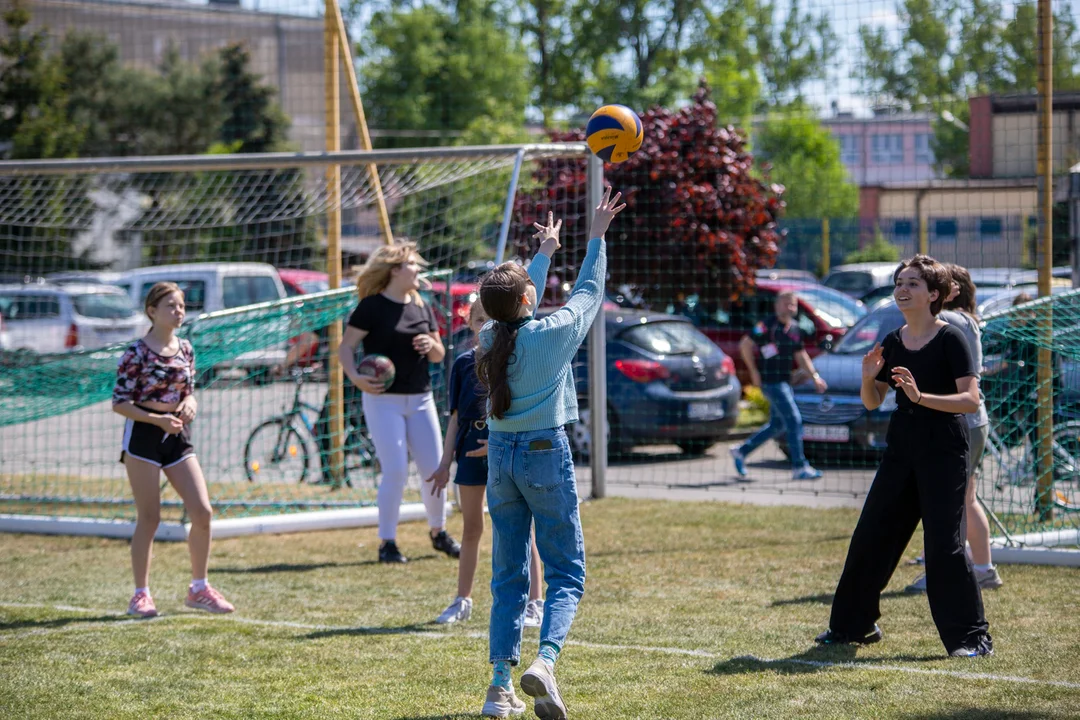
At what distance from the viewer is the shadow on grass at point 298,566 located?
26.2ft

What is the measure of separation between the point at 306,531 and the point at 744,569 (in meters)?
3.53

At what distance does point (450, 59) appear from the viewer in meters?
31.1

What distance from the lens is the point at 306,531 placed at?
9.45 metres

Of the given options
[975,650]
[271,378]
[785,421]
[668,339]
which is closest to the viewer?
[975,650]

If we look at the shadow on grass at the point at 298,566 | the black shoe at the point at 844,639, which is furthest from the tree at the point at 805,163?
the black shoe at the point at 844,639

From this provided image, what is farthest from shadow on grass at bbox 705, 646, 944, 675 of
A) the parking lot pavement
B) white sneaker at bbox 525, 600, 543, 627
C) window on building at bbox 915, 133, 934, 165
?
window on building at bbox 915, 133, 934, 165

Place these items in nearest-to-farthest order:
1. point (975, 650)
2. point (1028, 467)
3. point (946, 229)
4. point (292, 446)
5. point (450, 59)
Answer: point (975, 650), point (1028, 467), point (292, 446), point (946, 229), point (450, 59)

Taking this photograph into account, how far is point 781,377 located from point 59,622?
7122 millimetres

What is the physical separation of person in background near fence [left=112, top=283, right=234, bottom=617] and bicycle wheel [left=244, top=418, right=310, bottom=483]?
13.6ft

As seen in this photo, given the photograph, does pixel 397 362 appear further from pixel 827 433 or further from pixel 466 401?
pixel 827 433

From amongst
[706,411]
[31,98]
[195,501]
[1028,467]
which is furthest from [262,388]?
[31,98]

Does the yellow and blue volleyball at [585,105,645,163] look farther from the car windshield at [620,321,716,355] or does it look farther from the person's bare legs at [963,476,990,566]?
the car windshield at [620,321,716,355]

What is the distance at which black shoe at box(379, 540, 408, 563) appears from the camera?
813cm

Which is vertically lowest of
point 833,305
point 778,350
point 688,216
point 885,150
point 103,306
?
point 778,350
